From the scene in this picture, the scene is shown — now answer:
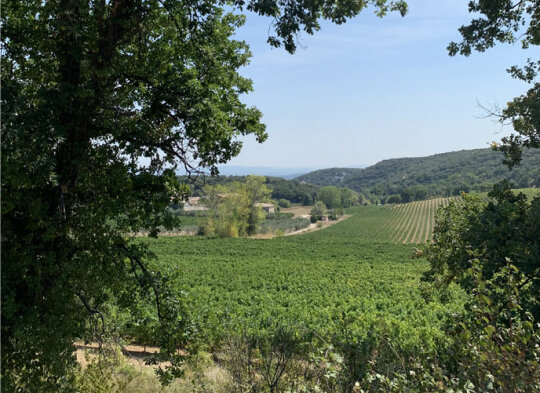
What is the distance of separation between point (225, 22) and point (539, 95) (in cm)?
765

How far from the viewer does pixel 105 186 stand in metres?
7.01

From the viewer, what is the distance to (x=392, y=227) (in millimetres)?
96875

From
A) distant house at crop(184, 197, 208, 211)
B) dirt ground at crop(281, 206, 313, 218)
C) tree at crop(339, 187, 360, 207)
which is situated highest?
distant house at crop(184, 197, 208, 211)

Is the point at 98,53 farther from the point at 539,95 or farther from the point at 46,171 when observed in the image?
the point at 539,95

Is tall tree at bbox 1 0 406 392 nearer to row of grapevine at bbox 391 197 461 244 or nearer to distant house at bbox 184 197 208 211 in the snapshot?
distant house at bbox 184 197 208 211


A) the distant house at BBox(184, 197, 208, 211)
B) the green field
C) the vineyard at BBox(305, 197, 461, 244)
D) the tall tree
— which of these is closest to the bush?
the vineyard at BBox(305, 197, 461, 244)

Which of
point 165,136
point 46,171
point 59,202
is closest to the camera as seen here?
point 46,171

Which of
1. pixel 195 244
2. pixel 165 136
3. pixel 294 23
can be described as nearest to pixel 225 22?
pixel 294 23

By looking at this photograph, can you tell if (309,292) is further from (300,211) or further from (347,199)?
(347,199)

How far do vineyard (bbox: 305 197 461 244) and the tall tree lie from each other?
62145 mm

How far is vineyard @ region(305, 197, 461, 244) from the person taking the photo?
80.5m

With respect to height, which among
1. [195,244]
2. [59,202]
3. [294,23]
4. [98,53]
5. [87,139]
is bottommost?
[195,244]

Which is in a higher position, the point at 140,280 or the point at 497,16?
the point at 497,16

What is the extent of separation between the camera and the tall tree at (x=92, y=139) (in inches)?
236
